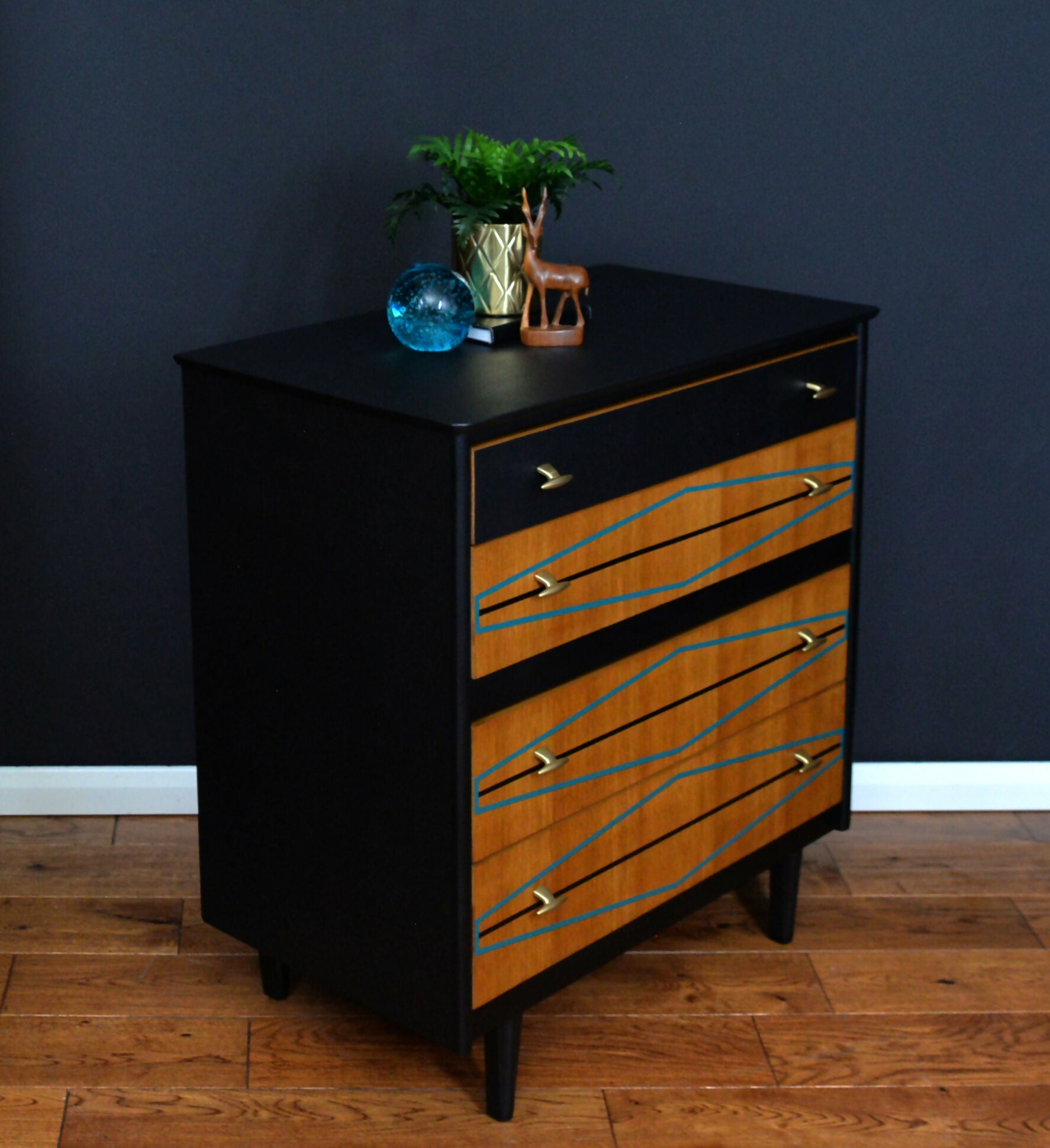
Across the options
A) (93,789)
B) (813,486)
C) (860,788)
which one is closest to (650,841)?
(813,486)

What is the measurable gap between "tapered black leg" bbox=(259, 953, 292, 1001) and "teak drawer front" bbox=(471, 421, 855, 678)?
0.69 m

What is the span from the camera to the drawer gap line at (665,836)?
199 centimetres

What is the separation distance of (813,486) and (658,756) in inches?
16.5

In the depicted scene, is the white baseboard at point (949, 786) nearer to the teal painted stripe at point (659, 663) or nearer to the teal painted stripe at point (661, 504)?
the teal painted stripe at point (659, 663)

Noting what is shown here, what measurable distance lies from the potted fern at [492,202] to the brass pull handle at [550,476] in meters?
0.34

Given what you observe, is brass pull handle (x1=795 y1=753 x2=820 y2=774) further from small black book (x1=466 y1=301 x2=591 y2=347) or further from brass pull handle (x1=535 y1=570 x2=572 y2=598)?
small black book (x1=466 y1=301 x2=591 y2=347)

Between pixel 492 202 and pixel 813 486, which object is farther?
pixel 813 486

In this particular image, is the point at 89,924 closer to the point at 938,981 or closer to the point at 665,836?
the point at 665,836

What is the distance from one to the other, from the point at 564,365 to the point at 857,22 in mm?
938

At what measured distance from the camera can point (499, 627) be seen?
1.86 metres

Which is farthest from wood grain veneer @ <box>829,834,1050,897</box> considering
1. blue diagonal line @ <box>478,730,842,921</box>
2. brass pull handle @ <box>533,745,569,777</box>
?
brass pull handle @ <box>533,745,569,777</box>

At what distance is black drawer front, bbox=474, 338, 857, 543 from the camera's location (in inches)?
71.6

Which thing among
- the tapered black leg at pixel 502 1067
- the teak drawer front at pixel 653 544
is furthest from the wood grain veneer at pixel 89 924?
the teak drawer front at pixel 653 544

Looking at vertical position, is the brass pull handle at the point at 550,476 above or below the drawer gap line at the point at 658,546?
above
